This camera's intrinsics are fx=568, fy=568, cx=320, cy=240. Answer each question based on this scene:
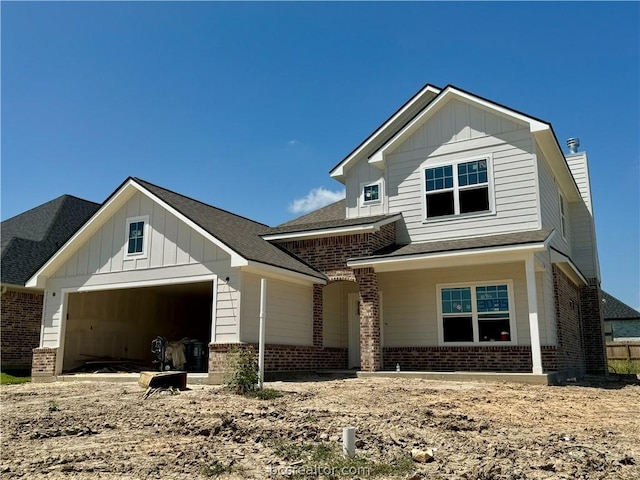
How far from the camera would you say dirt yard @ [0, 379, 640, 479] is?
5.79 meters

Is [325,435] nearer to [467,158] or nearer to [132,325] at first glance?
[467,158]

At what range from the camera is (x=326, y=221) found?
19.0 meters

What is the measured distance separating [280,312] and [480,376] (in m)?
5.34

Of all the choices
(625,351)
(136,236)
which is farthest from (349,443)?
(625,351)

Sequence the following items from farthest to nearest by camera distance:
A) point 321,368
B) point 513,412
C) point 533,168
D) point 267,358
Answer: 1. point 321,368
2. point 533,168
3. point 267,358
4. point 513,412

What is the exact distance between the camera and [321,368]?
16844mm

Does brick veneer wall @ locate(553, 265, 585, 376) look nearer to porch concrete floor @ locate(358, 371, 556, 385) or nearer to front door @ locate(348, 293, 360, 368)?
porch concrete floor @ locate(358, 371, 556, 385)

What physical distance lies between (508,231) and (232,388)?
8.79 meters

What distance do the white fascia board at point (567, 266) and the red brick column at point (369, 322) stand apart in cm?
500

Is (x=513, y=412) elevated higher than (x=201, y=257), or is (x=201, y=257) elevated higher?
(x=201, y=257)

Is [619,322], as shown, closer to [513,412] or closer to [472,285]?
[472,285]

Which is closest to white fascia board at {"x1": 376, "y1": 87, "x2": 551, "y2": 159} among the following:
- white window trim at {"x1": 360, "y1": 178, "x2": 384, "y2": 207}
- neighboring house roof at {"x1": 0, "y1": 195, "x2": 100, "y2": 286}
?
white window trim at {"x1": 360, "y1": 178, "x2": 384, "y2": 207}

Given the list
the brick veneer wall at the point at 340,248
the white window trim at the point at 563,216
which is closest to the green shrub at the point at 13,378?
the brick veneer wall at the point at 340,248

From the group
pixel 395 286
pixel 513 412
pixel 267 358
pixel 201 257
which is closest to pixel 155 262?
pixel 201 257
